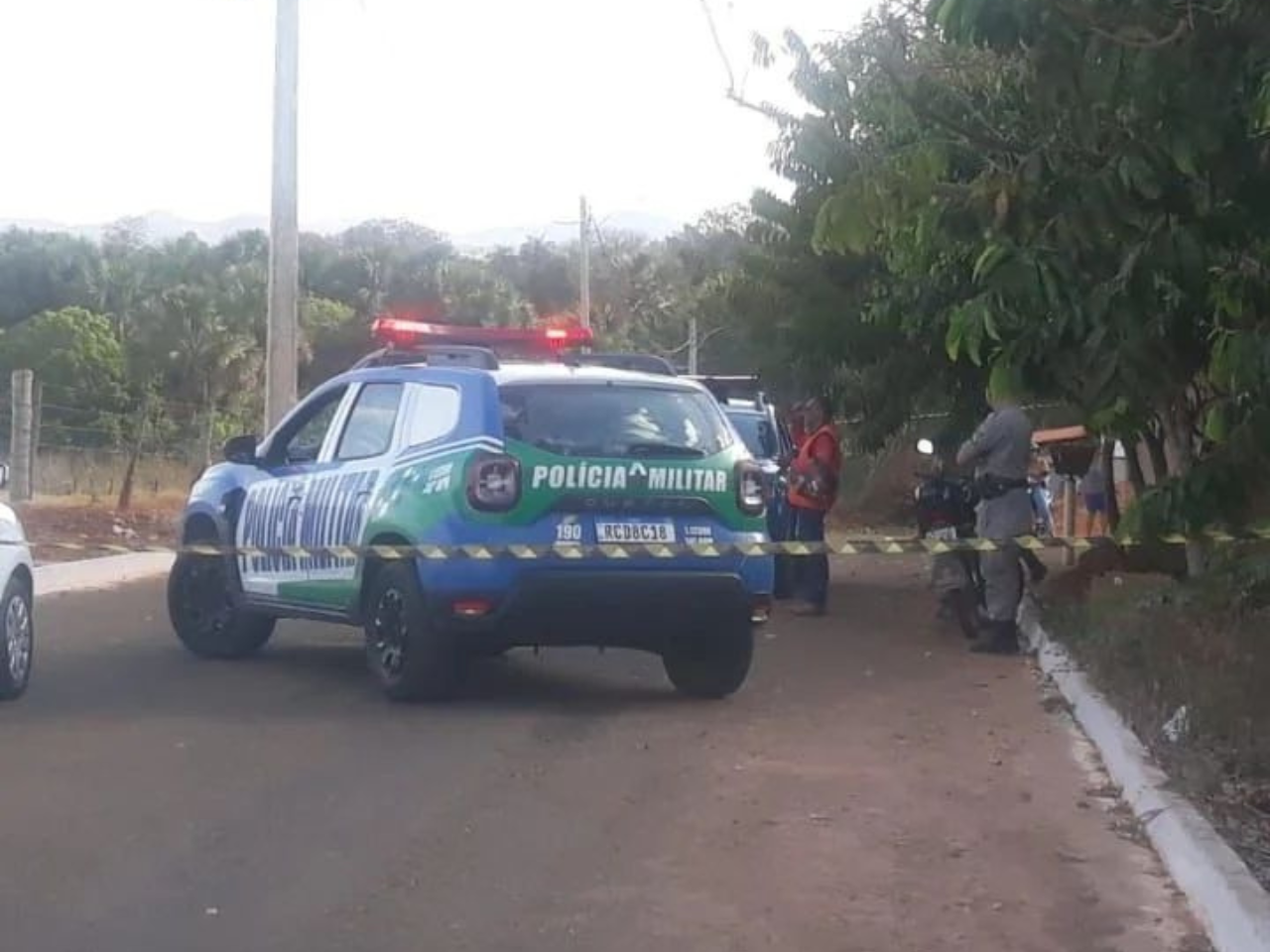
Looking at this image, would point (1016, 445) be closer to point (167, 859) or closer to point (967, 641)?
point (967, 641)

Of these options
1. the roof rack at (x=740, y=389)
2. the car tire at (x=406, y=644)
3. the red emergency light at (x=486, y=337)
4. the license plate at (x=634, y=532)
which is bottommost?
the car tire at (x=406, y=644)

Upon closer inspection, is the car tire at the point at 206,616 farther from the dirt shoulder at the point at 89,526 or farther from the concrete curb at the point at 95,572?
the dirt shoulder at the point at 89,526

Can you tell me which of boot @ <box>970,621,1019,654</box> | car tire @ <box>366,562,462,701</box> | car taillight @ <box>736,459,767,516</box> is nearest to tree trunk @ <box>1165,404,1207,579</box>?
boot @ <box>970,621,1019,654</box>

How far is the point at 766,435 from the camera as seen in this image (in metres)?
19.4

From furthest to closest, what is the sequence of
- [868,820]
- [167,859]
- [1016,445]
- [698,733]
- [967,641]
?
[967,641] → [1016,445] → [698,733] → [868,820] → [167,859]

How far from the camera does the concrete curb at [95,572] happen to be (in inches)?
710

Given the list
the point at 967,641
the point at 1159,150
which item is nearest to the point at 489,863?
the point at 1159,150

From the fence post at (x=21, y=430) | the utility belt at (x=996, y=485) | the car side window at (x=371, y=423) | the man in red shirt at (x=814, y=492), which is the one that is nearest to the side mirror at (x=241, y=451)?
the car side window at (x=371, y=423)

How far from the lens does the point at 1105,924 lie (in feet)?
22.0

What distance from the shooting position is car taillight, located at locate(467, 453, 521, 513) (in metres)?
10.4

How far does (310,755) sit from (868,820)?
2.65m

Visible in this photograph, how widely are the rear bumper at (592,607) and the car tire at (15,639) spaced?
2165mm

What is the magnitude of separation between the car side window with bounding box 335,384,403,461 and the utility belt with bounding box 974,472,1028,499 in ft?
13.9

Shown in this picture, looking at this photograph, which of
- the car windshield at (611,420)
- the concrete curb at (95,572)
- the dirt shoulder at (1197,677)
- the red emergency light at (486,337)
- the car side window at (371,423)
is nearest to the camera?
the dirt shoulder at (1197,677)
